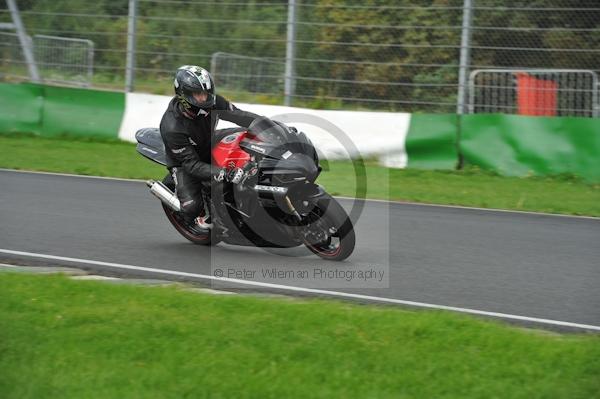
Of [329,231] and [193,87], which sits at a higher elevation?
[193,87]

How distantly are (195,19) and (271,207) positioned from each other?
922 cm

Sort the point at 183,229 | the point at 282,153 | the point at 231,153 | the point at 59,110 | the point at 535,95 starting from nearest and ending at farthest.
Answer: the point at 282,153
the point at 231,153
the point at 183,229
the point at 535,95
the point at 59,110

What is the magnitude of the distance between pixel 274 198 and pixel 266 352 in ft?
8.88

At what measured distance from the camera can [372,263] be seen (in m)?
8.03

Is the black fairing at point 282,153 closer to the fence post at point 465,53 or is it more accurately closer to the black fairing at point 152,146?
the black fairing at point 152,146

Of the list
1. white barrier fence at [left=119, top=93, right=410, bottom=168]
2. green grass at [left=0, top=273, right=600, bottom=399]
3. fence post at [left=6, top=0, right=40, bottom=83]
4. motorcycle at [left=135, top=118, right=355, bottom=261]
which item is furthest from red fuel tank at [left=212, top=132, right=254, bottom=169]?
fence post at [left=6, top=0, right=40, bottom=83]

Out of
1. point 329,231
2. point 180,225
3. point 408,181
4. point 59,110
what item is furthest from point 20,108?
point 329,231

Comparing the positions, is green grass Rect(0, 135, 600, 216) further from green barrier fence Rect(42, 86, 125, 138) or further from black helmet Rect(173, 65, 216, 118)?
black helmet Rect(173, 65, 216, 118)

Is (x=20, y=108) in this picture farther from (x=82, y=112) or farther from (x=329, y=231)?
(x=329, y=231)

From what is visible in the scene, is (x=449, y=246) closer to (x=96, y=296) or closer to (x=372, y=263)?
(x=372, y=263)

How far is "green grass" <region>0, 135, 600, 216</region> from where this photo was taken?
11.9 metres

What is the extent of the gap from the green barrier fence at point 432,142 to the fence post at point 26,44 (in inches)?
284

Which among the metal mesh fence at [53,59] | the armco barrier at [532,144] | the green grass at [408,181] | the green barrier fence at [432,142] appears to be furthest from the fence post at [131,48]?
the armco barrier at [532,144]

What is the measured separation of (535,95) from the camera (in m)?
13.8
